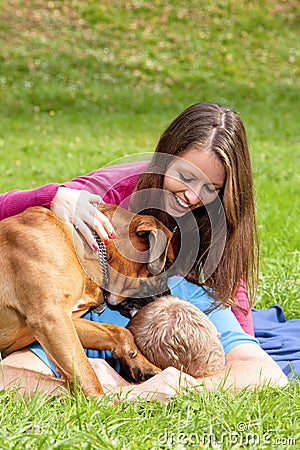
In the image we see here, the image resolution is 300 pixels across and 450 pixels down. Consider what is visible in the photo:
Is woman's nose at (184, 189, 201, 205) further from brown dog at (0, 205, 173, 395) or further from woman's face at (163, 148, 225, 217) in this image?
brown dog at (0, 205, 173, 395)

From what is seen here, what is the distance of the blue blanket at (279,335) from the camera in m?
4.56

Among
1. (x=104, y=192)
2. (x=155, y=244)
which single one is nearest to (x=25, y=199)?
(x=104, y=192)

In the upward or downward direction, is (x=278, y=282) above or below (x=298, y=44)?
above

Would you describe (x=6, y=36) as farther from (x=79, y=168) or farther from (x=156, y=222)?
(x=156, y=222)

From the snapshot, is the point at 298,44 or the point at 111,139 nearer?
the point at 111,139

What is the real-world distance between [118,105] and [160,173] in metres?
12.3

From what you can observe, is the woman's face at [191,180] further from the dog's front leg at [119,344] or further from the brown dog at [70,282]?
the dog's front leg at [119,344]

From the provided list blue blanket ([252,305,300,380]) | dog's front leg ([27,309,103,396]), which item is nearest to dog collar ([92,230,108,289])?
dog's front leg ([27,309,103,396])

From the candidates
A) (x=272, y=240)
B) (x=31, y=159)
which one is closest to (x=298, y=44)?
(x=31, y=159)

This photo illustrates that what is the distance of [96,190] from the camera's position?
15.0 ft

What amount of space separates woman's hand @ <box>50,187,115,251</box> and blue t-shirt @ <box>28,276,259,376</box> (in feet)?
1.76

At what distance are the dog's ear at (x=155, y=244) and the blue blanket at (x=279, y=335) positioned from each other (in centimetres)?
115

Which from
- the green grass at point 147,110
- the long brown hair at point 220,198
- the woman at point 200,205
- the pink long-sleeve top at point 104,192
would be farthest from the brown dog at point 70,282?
the long brown hair at point 220,198

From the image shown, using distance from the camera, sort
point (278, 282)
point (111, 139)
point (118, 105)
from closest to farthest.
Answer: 1. point (278, 282)
2. point (111, 139)
3. point (118, 105)
